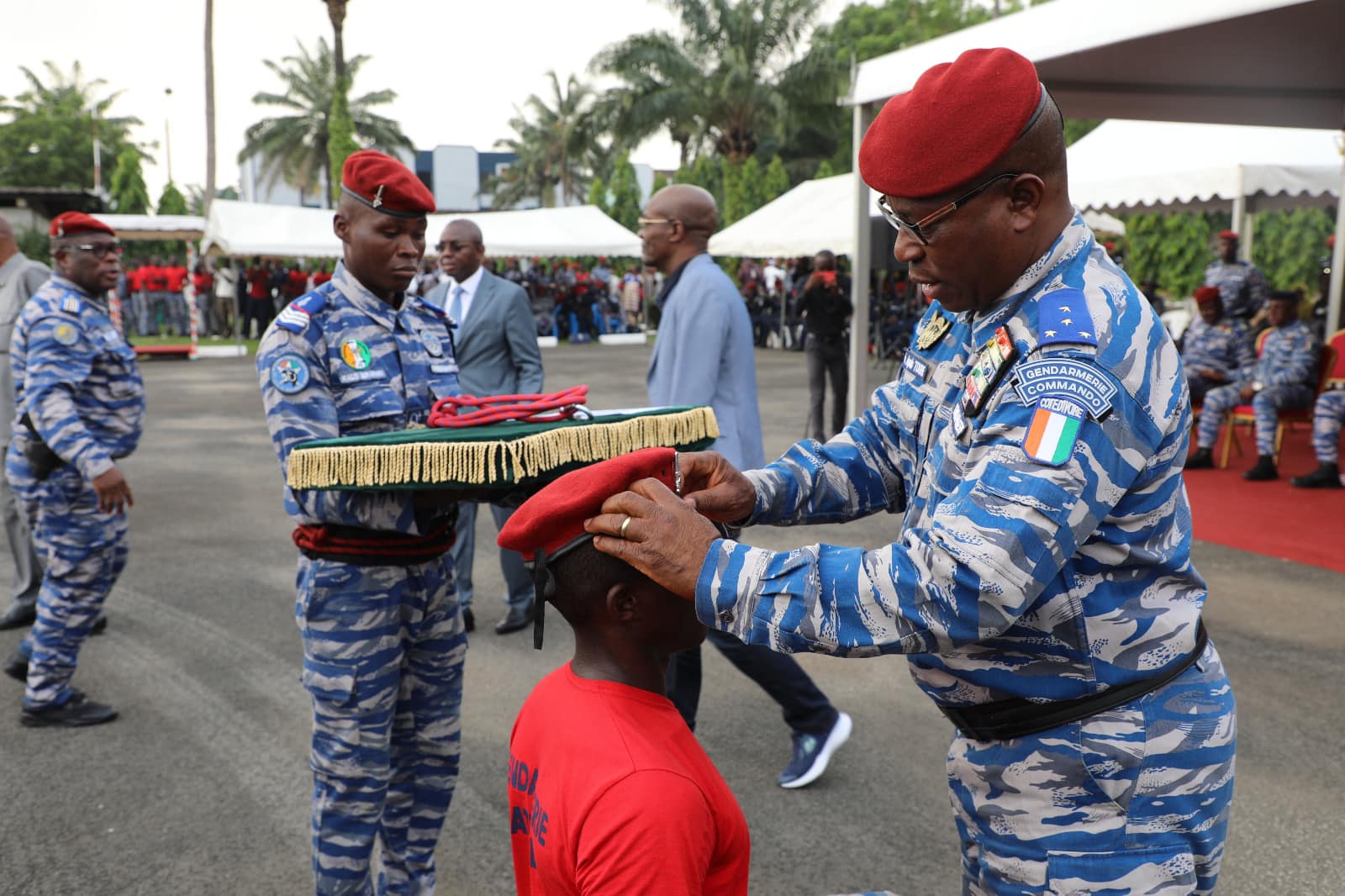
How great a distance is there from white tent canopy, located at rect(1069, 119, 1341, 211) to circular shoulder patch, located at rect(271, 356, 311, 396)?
415 inches

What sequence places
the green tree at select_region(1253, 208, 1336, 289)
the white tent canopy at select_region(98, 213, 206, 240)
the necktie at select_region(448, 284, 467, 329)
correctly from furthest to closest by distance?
1. the green tree at select_region(1253, 208, 1336, 289)
2. the white tent canopy at select_region(98, 213, 206, 240)
3. the necktie at select_region(448, 284, 467, 329)

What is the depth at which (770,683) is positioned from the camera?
11.8ft

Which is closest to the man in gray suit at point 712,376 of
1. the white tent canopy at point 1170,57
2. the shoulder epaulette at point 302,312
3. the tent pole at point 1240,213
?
the shoulder epaulette at point 302,312

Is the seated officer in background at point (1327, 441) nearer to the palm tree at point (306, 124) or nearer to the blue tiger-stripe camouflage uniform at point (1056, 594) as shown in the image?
the blue tiger-stripe camouflage uniform at point (1056, 594)

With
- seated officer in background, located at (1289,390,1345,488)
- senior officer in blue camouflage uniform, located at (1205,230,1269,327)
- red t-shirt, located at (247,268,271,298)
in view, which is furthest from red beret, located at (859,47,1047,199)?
red t-shirt, located at (247,268,271,298)

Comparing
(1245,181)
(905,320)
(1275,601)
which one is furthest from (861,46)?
(1275,601)

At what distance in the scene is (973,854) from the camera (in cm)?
160

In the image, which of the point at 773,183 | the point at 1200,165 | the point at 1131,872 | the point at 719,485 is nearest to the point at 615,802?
the point at 719,485

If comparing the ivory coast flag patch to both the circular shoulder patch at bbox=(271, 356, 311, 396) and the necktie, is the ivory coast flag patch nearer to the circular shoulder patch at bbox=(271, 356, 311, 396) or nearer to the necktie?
the circular shoulder patch at bbox=(271, 356, 311, 396)

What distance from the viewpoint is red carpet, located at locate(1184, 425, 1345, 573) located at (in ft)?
21.4

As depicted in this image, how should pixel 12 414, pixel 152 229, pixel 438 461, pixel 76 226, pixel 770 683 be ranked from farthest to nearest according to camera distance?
pixel 152 229 < pixel 12 414 < pixel 76 226 < pixel 770 683 < pixel 438 461

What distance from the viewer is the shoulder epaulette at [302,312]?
8.45ft

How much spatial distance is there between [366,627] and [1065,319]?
185cm

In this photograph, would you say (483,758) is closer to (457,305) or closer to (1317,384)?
(457,305)
